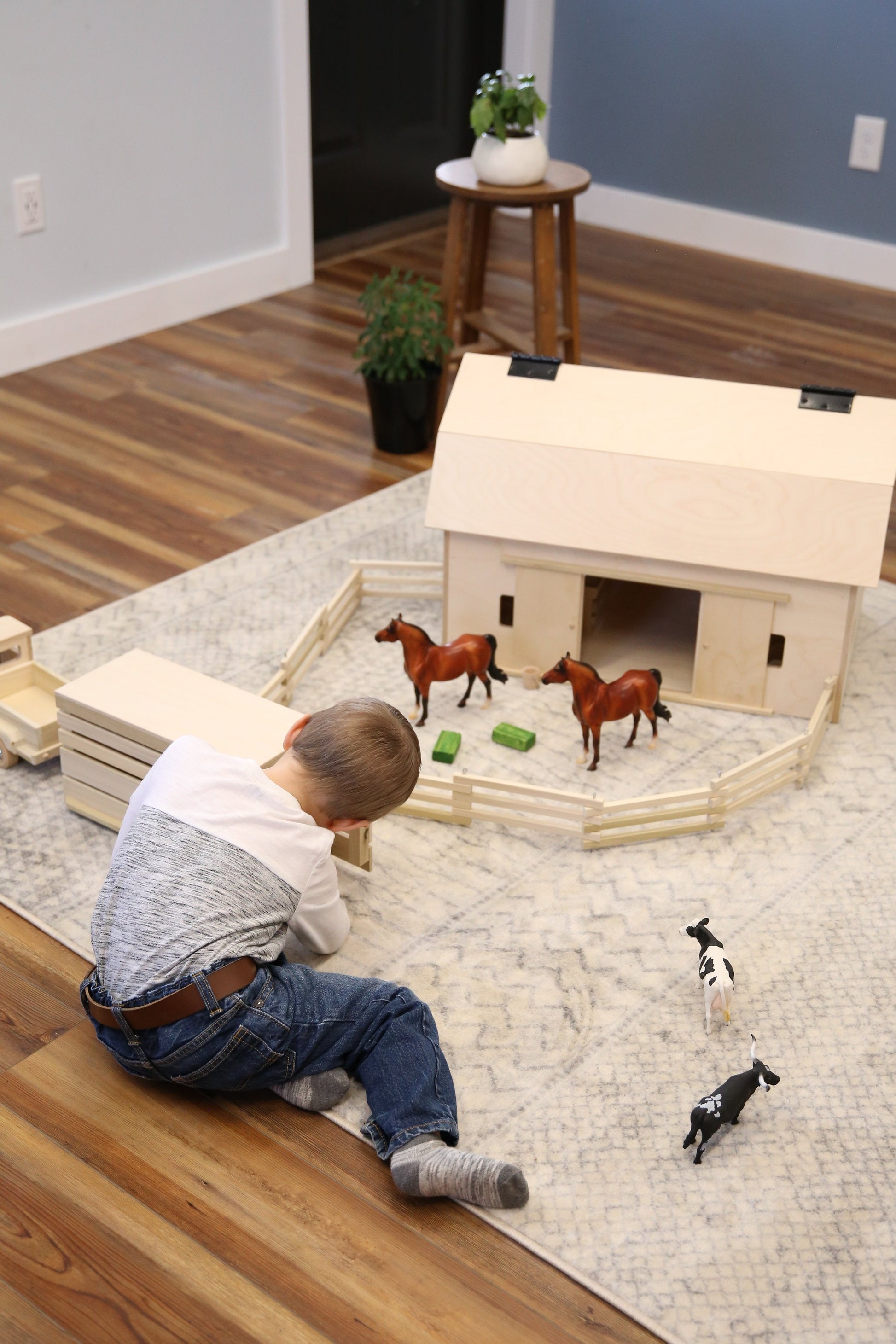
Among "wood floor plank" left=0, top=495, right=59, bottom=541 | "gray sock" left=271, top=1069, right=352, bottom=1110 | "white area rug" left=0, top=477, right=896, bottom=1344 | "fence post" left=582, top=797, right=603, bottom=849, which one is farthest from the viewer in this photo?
"wood floor plank" left=0, top=495, right=59, bottom=541

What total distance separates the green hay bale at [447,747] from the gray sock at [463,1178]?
87 centimetres

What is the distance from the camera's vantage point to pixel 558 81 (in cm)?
526

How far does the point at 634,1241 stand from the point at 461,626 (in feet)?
4.34

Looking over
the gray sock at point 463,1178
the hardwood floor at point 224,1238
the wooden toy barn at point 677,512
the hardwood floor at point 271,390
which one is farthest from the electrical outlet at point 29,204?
the gray sock at point 463,1178

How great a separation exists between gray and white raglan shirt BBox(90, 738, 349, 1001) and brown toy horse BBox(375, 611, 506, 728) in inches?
26.4

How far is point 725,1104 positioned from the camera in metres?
1.65

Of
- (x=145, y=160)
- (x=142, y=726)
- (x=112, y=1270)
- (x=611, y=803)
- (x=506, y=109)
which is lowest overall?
(x=112, y=1270)

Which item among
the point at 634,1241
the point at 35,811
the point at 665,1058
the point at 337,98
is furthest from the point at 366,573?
the point at 337,98

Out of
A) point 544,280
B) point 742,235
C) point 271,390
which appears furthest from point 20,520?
point 742,235

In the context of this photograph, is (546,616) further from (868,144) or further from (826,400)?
(868,144)

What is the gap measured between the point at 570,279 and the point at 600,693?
1744mm

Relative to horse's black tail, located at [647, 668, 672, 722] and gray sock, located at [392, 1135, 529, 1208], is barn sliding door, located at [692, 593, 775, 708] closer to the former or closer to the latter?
horse's black tail, located at [647, 668, 672, 722]

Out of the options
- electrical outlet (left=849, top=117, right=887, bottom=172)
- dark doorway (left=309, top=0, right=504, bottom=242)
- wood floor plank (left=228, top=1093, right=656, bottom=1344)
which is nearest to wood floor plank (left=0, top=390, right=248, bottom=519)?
dark doorway (left=309, top=0, right=504, bottom=242)

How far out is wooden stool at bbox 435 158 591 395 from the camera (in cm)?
341
